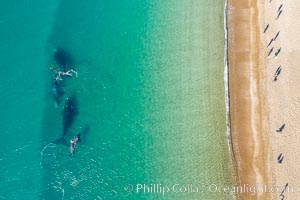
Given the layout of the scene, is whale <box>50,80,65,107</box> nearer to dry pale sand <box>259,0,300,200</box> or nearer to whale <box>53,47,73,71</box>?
whale <box>53,47,73,71</box>

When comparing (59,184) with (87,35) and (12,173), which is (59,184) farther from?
(87,35)

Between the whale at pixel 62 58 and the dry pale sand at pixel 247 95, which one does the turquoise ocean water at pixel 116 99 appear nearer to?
the whale at pixel 62 58

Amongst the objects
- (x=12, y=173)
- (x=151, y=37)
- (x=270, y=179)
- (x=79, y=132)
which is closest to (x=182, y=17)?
(x=151, y=37)

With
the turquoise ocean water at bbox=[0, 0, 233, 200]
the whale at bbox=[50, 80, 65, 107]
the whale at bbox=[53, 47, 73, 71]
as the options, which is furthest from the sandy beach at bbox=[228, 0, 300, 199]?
the whale at bbox=[50, 80, 65, 107]

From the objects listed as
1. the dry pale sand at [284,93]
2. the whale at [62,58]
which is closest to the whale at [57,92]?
the whale at [62,58]

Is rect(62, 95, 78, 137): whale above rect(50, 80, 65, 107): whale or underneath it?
underneath
